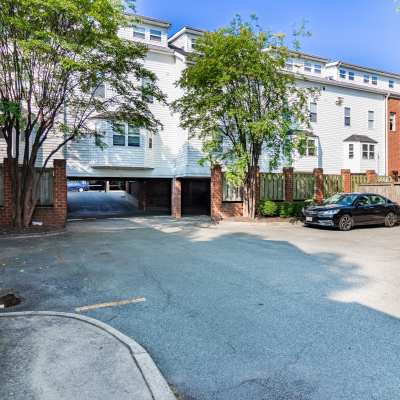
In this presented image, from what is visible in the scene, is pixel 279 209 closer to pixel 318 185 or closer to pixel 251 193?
pixel 251 193

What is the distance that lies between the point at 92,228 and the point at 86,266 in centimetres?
761

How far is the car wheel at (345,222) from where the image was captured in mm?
14641

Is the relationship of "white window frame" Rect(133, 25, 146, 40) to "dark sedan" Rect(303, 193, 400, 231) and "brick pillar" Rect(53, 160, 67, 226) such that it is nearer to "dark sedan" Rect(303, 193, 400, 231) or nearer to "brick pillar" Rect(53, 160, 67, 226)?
"brick pillar" Rect(53, 160, 67, 226)

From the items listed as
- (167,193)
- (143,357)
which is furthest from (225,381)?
(167,193)

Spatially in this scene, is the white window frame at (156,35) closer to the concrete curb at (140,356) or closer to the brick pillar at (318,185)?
the brick pillar at (318,185)

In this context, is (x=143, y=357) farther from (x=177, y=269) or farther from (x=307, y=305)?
(x=177, y=269)

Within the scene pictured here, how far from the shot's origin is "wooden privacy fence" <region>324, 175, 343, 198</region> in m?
21.2

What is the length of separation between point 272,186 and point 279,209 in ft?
5.90

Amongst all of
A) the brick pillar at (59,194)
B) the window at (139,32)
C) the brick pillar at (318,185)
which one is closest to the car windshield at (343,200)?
the brick pillar at (318,185)

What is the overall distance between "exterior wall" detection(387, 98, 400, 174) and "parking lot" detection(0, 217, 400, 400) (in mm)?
23169

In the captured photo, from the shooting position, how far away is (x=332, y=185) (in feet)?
70.4

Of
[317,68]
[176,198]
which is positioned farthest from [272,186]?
[317,68]

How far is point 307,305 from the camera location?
5.25 metres

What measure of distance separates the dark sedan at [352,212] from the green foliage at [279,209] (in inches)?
79.7
